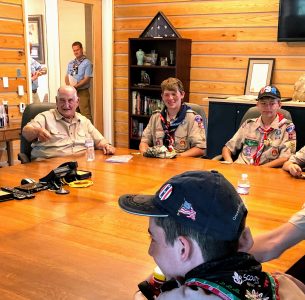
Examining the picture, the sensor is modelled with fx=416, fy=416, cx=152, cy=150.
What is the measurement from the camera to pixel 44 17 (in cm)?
532

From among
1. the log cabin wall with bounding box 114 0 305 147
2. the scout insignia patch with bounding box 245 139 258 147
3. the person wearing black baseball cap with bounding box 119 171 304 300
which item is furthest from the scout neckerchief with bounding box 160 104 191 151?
the person wearing black baseball cap with bounding box 119 171 304 300

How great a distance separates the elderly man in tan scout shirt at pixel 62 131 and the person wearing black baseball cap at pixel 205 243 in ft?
7.16

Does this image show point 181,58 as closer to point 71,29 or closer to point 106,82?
point 106,82

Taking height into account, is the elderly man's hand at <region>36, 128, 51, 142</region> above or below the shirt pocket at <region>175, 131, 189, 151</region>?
above

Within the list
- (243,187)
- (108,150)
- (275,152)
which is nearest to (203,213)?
(243,187)

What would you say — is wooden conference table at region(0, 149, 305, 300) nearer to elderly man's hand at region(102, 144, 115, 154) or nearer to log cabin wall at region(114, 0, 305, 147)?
elderly man's hand at region(102, 144, 115, 154)

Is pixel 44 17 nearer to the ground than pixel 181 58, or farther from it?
farther from it

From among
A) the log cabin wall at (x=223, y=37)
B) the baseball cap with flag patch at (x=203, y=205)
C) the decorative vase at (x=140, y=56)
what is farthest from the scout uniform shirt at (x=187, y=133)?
the baseball cap with flag patch at (x=203, y=205)


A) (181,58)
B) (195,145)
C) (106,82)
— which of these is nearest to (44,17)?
(106,82)

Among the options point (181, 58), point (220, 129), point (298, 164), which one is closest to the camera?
point (298, 164)

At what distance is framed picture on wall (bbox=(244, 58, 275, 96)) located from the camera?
4.73 meters

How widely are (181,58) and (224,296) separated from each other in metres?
4.49

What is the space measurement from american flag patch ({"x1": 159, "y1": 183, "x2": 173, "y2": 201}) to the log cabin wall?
4.09 metres

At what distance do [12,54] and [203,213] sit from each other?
14.1 feet
